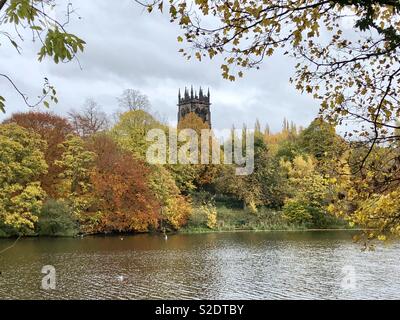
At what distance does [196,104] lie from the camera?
8950cm

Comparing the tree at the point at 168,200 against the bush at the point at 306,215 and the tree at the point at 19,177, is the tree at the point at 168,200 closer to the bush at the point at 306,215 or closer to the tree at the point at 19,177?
the tree at the point at 19,177

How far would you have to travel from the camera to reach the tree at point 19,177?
31.2 m

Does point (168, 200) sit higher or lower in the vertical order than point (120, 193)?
lower

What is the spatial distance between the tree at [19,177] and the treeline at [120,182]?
2.5 inches

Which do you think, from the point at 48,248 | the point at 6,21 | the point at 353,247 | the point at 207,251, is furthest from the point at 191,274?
the point at 6,21

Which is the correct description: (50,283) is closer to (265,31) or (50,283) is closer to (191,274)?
(191,274)

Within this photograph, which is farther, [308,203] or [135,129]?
[308,203]

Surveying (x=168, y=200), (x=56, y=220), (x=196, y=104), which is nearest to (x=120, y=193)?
(x=168, y=200)

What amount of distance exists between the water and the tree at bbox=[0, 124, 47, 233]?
159 cm

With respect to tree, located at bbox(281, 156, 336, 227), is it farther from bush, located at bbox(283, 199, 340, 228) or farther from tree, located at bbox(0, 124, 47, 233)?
tree, located at bbox(0, 124, 47, 233)

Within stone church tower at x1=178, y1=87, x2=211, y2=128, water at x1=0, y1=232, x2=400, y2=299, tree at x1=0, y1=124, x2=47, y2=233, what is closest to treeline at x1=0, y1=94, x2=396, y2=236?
tree at x1=0, y1=124, x2=47, y2=233

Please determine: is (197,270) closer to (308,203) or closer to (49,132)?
(49,132)

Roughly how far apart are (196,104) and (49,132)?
5267 centimetres

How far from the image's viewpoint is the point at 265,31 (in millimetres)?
5004
